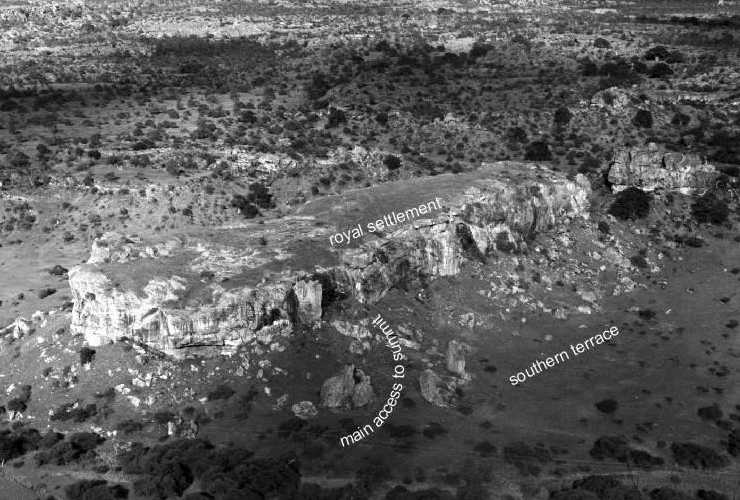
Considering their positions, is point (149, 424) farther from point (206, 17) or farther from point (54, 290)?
point (206, 17)

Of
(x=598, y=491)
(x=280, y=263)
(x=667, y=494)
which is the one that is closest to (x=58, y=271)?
(x=280, y=263)

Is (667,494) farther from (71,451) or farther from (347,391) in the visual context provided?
(71,451)

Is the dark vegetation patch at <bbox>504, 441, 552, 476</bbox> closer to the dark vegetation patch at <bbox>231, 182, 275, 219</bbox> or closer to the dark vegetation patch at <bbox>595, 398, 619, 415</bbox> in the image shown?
the dark vegetation patch at <bbox>595, 398, 619, 415</bbox>

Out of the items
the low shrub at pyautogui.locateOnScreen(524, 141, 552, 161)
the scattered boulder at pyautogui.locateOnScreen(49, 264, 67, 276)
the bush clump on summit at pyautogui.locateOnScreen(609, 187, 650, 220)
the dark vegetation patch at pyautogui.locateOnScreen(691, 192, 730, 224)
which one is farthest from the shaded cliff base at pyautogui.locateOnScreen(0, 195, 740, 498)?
the low shrub at pyautogui.locateOnScreen(524, 141, 552, 161)

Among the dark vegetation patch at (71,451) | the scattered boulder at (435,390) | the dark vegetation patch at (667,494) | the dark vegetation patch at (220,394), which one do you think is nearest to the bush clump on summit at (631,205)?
the scattered boulder at (435,390)

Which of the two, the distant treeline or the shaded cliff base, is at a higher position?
the distant treeline

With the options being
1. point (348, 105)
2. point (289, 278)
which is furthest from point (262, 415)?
point (348, 105)
